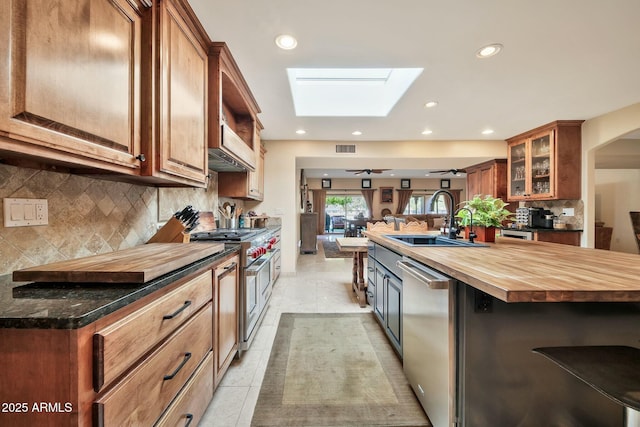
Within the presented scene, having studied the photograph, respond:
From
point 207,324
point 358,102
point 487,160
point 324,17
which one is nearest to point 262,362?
point 207,324

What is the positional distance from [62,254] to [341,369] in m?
1.76

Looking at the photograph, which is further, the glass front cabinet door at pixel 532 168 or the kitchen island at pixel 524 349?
the glass front cabinet door at pixel 532 168

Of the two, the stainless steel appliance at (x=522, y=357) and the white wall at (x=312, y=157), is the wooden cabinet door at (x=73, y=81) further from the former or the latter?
the white wall at (x=312, y=157)

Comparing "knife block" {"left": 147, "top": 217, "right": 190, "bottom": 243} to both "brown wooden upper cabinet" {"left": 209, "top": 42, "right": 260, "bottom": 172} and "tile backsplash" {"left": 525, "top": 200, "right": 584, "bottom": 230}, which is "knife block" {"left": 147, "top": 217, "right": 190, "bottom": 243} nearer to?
"brown wooden upper cabinet" {"left": 209, "top": 42, "right": 260, "bottom": 172}

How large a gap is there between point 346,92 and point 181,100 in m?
2.23

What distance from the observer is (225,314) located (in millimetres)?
1601

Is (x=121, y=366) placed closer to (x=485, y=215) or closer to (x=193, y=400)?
(x=193, y=400)

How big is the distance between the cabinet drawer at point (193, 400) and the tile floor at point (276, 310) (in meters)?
0.14

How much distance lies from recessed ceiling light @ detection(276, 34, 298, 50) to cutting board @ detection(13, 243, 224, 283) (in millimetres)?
1591

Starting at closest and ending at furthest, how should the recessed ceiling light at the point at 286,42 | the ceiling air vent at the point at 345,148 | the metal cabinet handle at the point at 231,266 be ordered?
the metal cabinet handle at the point at 231,266, the recessed ceiling light at the point at 286,42, the ceiling air vent at the point at 345,148

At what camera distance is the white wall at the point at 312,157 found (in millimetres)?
4297

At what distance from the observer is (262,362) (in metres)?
1.85

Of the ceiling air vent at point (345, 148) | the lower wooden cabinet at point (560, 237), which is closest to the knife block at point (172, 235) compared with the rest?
the ceiling air vent at point (345, 148)

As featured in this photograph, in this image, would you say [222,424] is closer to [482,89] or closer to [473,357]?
[473,357]
